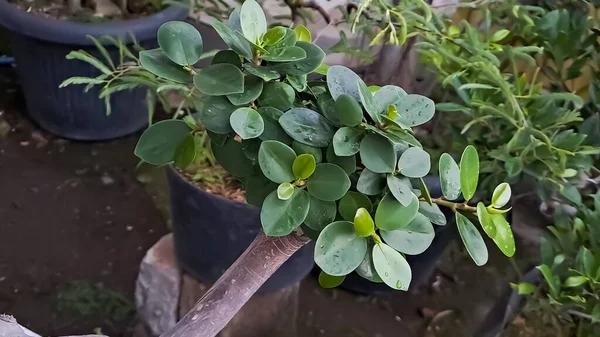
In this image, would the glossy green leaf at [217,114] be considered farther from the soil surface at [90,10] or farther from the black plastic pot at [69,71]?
the soil surface at [90,10]

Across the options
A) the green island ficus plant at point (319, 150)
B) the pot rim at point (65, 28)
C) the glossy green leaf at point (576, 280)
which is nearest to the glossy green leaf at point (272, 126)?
the green island ficus plant at point (319, 150)

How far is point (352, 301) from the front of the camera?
1.38 meters

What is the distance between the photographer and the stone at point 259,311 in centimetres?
113

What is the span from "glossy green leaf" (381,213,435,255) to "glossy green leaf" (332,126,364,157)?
60 millimetres

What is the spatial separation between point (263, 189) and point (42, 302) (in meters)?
1.06

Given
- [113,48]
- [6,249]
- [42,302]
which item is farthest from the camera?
[113,48]

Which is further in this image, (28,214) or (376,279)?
(28,214)

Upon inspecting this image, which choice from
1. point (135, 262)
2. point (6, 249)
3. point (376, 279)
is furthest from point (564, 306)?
point (6, 249)

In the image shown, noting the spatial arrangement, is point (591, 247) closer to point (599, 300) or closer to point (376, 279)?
point (599, 300)

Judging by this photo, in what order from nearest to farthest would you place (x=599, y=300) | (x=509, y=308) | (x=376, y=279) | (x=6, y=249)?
(x=376, y=279) < (x=599, y=300) < (x=509, y=308) < (x=6, y=249)

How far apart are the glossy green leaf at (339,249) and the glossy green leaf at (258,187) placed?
6cm

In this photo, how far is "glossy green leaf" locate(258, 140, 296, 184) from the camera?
382 mm

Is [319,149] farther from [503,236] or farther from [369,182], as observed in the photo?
[503,236]

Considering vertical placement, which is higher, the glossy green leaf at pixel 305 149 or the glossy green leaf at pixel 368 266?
the glossy green leaf at pixel 305 149
